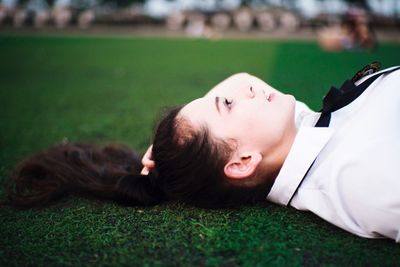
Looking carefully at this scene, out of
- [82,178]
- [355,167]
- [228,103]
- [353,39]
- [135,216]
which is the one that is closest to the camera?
[355,167]

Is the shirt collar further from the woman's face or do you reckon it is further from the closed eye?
the closed eye

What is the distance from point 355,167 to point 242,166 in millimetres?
533

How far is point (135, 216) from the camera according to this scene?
2.15 meters

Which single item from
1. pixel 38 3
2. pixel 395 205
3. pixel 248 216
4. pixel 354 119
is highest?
pixel 38 3

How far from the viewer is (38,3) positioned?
45.2m

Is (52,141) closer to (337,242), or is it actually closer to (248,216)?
(248,216)

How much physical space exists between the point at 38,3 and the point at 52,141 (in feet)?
154

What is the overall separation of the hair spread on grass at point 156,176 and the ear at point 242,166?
0.12 ft

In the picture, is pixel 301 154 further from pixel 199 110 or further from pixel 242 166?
pixel 199 110

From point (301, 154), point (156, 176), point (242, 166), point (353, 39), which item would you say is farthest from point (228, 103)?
point (353, 39)

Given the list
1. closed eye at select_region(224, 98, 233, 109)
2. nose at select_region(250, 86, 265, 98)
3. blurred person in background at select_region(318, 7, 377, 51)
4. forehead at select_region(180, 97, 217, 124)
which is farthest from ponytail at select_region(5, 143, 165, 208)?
blurred person in background at select_region(318, 7, 377, 51)

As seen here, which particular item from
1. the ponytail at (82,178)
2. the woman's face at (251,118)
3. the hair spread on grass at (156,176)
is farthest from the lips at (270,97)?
the ponytail at (82,178)

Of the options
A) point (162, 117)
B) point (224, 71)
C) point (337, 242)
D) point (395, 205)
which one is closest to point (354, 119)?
point (395, 205)

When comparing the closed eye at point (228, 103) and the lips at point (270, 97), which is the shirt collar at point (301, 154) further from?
the closed eye at point (228, 103)
